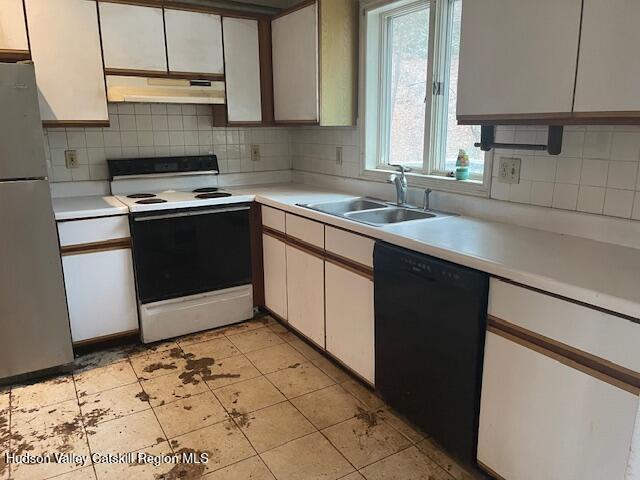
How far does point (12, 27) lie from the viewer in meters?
2.60

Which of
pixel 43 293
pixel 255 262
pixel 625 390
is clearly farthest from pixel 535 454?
pixel 43 293

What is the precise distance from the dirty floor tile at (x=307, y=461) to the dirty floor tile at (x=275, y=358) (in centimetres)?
66

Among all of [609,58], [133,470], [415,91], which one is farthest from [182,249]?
[609,58]

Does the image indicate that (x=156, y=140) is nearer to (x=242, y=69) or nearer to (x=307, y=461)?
(x=242, y=69)

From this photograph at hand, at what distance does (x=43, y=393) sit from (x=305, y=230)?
161 cm

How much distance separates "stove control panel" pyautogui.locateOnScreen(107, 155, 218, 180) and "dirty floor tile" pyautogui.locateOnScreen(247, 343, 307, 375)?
4.79 feet

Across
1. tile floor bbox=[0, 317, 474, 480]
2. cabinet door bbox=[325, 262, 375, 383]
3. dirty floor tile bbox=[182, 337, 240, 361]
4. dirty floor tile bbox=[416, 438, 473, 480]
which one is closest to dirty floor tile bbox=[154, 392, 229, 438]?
tile floor bbox=[0, 317, 474, 480]

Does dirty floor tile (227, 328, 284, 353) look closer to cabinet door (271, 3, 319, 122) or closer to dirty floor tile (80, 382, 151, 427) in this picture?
dirty floor tile (80, 382, 151, 427)

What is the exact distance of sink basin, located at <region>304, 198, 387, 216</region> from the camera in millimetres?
2865

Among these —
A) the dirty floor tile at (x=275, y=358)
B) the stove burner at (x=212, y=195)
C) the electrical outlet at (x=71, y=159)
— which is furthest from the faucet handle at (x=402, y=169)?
the electrical outlet at (x=71, y=159)

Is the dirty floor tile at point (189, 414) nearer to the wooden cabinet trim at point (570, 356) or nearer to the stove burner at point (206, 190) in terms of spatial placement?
A: the wooden cabinet trim at point (570, 356)

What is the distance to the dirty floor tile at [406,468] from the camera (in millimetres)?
1866

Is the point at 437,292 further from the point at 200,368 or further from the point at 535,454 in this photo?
the point at 200,368

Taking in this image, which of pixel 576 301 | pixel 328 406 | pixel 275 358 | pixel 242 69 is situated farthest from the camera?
pixel 242 69
